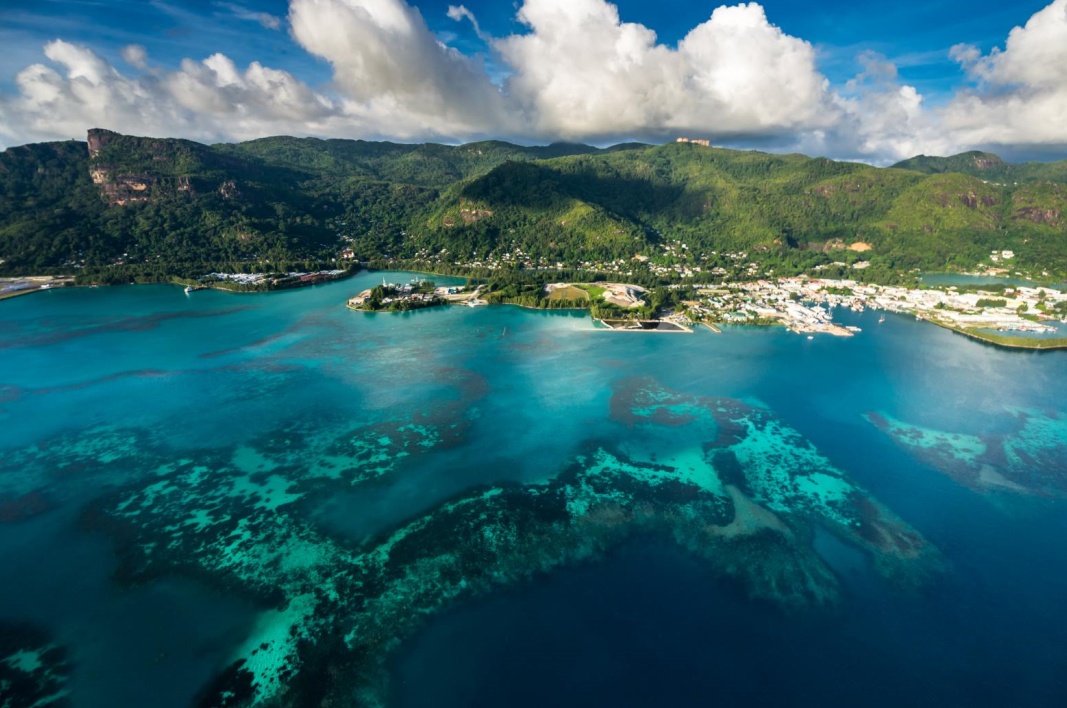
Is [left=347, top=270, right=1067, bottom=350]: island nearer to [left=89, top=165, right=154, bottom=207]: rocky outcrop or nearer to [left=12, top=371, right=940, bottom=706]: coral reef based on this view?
[left=12, top=371, right=940, bottom=706]: coral reef

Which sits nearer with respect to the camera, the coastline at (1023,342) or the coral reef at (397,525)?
the coral reef at (397,525)

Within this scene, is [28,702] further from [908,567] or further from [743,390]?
[743,390]

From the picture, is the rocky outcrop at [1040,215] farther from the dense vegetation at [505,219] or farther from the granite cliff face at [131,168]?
the granite cliff face at [131,168]

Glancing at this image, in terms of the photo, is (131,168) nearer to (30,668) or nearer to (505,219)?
(505,219)

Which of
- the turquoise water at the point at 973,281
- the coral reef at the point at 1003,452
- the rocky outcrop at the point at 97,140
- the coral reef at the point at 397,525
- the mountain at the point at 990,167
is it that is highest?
the mountain at the point at 990,167

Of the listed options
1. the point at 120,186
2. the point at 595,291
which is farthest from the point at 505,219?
the point at 120,186

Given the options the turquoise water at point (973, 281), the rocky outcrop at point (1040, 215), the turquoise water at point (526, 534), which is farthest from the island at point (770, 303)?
the rocky outcrop at point (1040, 215)

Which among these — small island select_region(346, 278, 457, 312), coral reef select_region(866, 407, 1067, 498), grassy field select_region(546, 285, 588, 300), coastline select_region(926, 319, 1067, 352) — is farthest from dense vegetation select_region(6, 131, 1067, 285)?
coral reef select_region(866, 407, 1067, 498)
